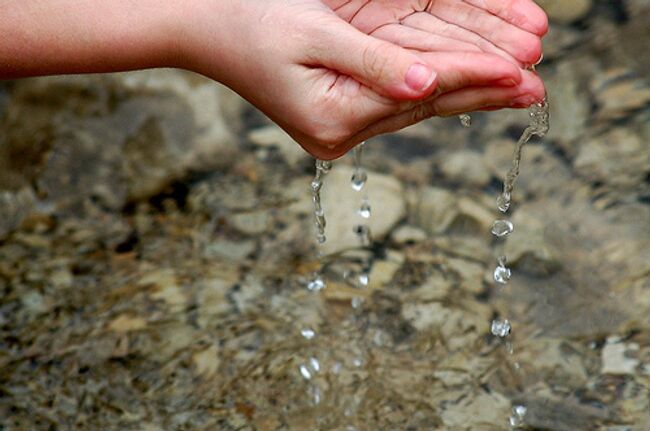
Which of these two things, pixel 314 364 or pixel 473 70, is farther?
pixel 314 364

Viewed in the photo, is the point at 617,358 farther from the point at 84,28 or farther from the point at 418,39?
the point at 84,28

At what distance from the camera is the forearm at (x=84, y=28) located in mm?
2043

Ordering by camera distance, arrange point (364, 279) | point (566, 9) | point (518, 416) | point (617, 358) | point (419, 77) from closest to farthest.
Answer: point (419, 77) → point (518, 416) → point (617, 358) → point (364, 279) → point (566, 9)

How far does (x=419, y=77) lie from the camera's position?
170 centimetres

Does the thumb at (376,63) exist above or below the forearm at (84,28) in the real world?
above

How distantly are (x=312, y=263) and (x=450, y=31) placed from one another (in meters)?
1.10

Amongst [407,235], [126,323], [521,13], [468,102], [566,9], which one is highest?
[521,13]

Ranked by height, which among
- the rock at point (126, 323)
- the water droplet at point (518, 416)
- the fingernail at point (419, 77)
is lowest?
the rock at point (126, 323)

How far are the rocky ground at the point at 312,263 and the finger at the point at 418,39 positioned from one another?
3.02ft

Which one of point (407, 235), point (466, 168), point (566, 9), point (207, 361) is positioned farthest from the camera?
point (566, 9)

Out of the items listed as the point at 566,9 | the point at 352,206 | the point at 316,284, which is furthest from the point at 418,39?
the point at 566,9

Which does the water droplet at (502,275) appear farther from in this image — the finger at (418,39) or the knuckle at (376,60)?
the knuckle at (376,60)

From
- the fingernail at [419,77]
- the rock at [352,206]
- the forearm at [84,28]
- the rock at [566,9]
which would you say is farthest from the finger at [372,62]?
the rock at [566,9]

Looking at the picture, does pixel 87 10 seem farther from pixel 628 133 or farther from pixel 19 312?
pixel 628 133
